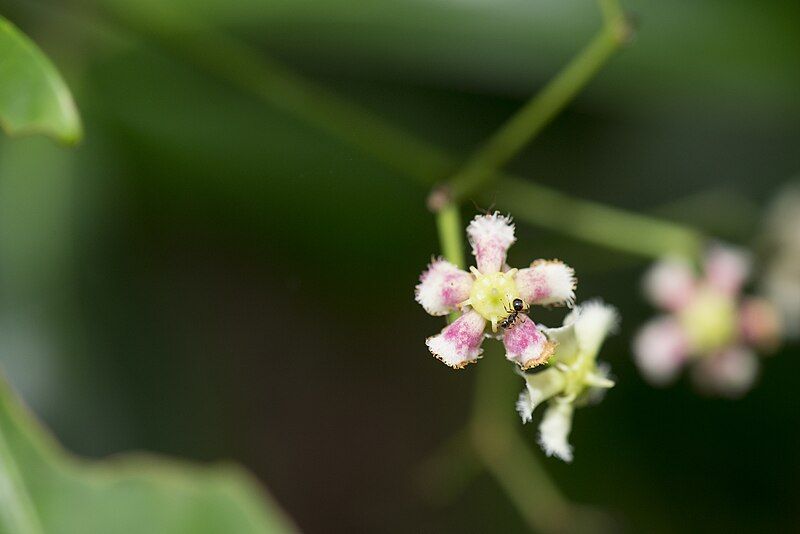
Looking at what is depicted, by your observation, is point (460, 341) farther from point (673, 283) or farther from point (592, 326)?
point (673, 283)

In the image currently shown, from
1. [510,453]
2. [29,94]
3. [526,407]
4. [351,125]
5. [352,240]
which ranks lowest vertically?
[526,407]

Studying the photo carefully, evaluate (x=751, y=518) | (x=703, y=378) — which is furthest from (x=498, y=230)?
Answer: (x=751, y=518)

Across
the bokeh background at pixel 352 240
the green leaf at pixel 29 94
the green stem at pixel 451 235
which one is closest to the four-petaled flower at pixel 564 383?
the green stem at pixel 451 235

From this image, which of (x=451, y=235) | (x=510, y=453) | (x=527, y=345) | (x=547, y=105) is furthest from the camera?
(x=510, y=453)

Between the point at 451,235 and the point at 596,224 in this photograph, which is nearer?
the point at 451,235

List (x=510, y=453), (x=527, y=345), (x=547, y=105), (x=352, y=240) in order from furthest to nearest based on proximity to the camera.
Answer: (x=352, y=240)
(x=510, y=453)
(x=547, y=105)
(x=527, y=345)

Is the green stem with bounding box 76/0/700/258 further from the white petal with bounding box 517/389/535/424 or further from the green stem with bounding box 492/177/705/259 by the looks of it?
the white petal with bounding box 517/389/535/424

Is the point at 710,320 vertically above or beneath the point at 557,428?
above

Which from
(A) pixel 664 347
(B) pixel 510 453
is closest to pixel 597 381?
(A) pixel 664 347
